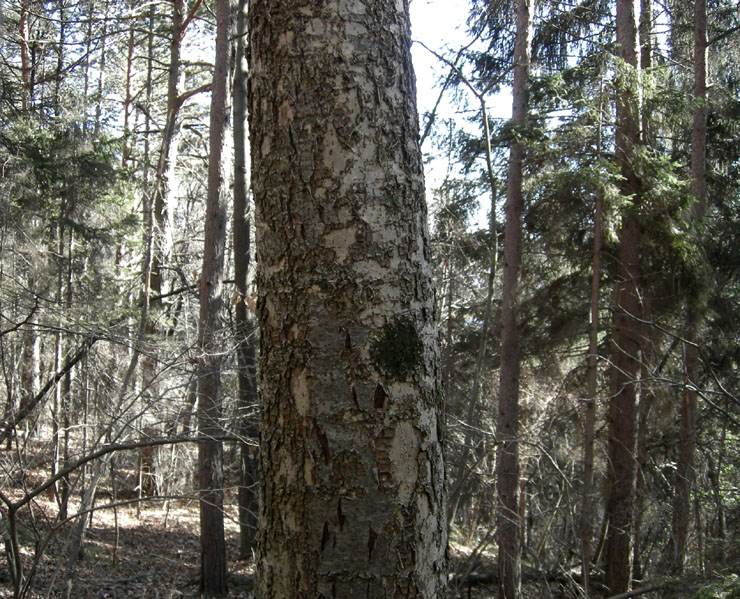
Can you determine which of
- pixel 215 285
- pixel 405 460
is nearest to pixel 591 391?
pixel 215 285

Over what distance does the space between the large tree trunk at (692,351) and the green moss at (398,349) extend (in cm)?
869

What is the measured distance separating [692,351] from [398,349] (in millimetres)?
10370

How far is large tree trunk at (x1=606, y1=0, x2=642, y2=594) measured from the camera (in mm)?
9797

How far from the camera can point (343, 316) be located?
132 cm

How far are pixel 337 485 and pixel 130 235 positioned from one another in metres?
13.6

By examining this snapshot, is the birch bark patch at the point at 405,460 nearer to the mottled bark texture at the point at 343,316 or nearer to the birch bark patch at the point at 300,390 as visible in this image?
the mottled bark texture at the point at 343,316

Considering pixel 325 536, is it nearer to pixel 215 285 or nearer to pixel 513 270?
pixel 215 285

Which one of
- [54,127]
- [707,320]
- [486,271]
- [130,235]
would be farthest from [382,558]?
[130,235]

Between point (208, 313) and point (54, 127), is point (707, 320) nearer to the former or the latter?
point (208, 313)

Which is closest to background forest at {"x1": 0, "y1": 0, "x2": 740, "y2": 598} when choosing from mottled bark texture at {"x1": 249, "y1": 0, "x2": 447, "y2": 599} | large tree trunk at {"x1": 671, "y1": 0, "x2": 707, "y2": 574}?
large tree trunk at {"x1": 671, "y1": 0, "x2": 707, "y2": 574}

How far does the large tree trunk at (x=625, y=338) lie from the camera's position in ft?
32.1

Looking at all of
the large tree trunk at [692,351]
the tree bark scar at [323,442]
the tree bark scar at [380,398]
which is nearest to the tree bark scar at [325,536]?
the tree bark scar at [323,442]

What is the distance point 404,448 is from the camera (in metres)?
1.32

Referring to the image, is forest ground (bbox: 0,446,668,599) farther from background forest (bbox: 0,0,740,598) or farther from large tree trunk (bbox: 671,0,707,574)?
large tree trunk (bbox: 671,0,707,574)
